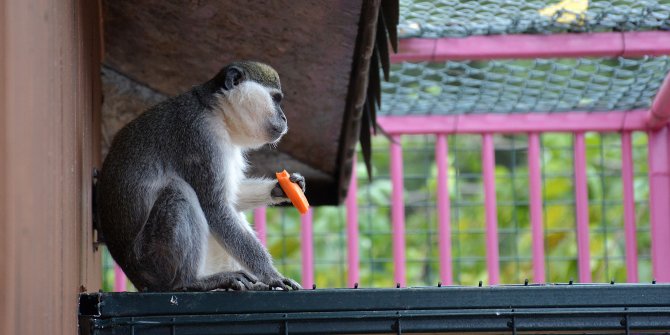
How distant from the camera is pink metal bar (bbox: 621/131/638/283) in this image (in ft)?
20.0

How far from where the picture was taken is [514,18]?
17.5ft

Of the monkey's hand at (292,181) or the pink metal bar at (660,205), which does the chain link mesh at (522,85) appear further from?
the monkey's hand at (292,181)

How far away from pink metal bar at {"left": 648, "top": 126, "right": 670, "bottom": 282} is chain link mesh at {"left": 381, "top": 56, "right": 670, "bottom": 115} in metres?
0.30

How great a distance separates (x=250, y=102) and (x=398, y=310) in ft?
5.17

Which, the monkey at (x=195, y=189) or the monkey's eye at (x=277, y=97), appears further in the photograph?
the monkey's eye at (x=277, y=97)

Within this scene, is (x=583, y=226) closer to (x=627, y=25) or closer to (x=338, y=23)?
(x=627, y=25)

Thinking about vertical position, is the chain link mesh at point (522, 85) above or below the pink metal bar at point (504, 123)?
above

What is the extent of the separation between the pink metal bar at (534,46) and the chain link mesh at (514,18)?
0.03 meters

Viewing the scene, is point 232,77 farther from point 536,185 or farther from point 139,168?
point 536,185

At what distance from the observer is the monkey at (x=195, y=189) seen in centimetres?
399

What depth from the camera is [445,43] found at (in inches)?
214

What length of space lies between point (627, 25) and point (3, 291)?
3820 mm

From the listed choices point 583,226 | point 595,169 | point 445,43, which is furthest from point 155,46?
point 595,169

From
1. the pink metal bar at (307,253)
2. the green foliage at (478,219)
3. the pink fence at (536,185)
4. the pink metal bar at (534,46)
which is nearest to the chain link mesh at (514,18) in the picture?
the pink metal bar at (534,46)
